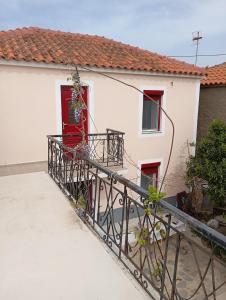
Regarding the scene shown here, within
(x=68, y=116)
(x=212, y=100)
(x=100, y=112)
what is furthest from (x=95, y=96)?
(x=212, y=100)

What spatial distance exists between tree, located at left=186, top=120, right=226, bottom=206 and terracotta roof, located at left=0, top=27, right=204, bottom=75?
251 centimetres

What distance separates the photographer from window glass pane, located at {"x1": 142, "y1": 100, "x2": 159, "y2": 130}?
8520 millimetres

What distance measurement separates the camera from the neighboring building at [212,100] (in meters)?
9.55

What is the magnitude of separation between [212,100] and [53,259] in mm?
9478

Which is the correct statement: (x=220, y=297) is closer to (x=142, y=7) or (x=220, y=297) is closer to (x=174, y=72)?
(x=174, y=72)

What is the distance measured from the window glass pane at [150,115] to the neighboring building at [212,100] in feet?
9.47

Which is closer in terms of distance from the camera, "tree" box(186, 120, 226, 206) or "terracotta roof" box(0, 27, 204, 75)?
"terracotta roof" box(0, 27, 204, 75)

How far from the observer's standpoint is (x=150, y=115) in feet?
28.6

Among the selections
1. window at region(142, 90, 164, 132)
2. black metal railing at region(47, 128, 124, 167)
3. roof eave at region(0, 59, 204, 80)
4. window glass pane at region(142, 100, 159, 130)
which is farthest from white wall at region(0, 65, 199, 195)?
black metal railing at region(47, 128, 124, 167)

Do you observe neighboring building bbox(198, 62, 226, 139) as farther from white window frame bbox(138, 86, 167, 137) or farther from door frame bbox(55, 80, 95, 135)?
door frame bbox(55, 80, 95, 135)

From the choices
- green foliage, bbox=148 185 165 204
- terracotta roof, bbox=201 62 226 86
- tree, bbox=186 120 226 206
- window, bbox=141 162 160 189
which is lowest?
window, bbox=141 162 160 189

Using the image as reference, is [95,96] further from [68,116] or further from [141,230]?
[141,230]

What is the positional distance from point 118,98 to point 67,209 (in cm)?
499

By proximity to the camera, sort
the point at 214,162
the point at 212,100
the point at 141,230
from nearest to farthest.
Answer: the point at 141,230
the point at 214,162
the point at 212,100
